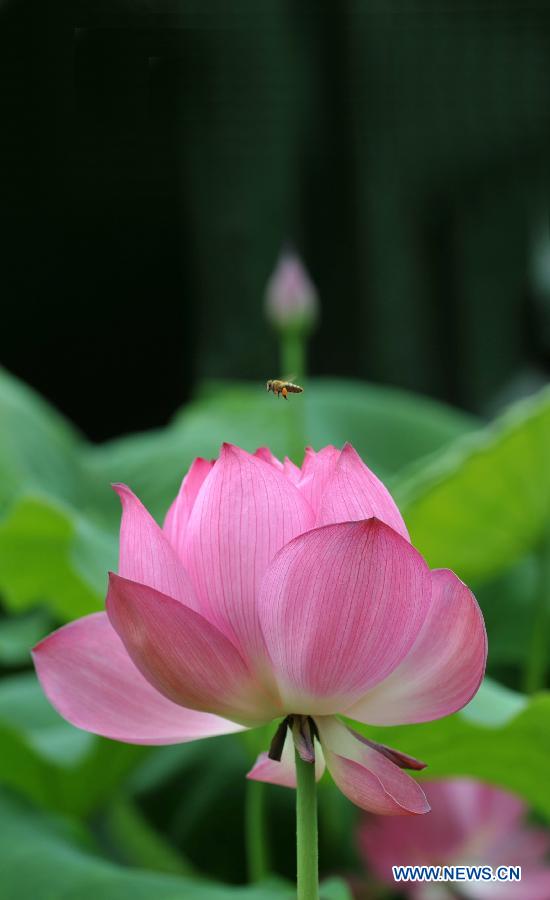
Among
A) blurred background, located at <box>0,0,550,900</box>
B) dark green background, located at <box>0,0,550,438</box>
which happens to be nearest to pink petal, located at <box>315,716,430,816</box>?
blurred background, located at <box>0,0,550,900</box>

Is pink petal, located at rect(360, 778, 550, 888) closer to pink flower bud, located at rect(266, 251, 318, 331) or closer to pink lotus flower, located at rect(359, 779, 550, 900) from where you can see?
pink lotus flower, located at rect(359, 779, 550, 900)

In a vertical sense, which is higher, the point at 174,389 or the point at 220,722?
the point at 220,722

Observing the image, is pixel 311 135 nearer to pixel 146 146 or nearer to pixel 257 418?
pixel 146 146

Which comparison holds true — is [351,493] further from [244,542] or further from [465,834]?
[465,834]

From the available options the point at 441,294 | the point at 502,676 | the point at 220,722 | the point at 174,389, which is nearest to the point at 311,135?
the point at 441,294

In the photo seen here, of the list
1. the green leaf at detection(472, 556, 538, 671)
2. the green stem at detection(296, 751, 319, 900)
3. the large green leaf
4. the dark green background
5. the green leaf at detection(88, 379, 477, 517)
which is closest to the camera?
the green stem at detection(296, 751, 319, 900)

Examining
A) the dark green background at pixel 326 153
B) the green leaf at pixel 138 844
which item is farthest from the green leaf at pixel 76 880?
the dark green background at pixel 326 153
